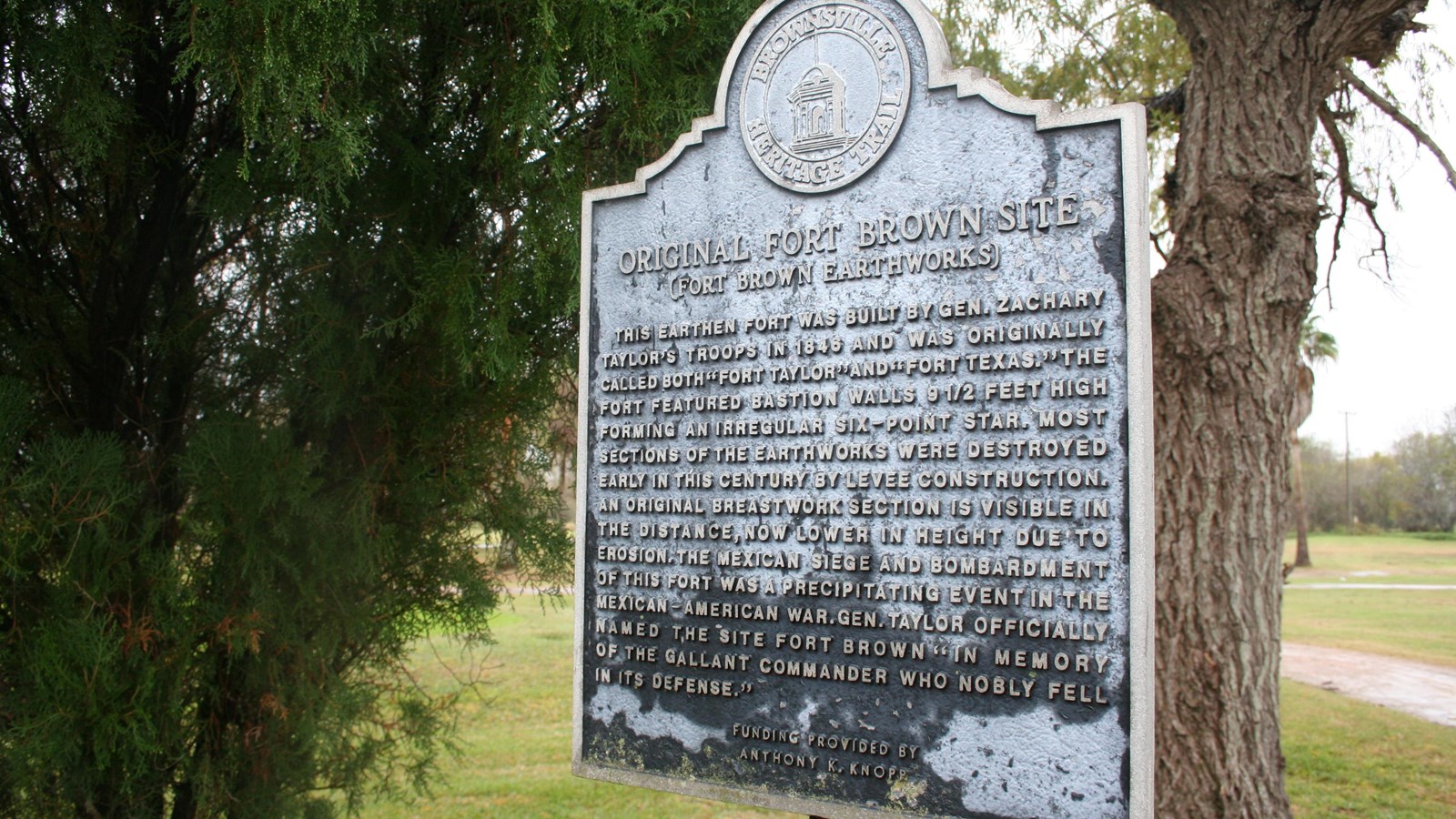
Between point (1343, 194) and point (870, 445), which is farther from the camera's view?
point (1343, 194)

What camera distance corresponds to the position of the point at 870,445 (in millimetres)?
2965

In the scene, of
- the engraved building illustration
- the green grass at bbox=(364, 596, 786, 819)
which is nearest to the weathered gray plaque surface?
the engraved building illustration

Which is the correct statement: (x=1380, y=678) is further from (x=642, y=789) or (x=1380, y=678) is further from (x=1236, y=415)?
(x=642, y=789)

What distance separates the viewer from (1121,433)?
2.65 metres

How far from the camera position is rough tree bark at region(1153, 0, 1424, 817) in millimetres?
5156

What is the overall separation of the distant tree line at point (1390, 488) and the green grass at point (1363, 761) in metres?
34.0

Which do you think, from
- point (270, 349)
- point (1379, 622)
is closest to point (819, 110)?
point (270, 349)

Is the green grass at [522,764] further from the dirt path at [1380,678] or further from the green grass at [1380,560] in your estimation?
the green grass at [1380,560]

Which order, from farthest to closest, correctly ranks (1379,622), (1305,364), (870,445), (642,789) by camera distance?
1. (1305,364)
2. (1379,622)
3. (642,789)
4. (870,445)

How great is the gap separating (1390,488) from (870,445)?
5788 centimetres

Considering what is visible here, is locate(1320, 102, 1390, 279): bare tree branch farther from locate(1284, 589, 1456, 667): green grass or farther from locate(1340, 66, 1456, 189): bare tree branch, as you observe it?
locate(1284, 589, 1456, 667): green grass

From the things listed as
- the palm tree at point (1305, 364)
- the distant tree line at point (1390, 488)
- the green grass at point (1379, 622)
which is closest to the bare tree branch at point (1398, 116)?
the green grass at point (1379, 622)

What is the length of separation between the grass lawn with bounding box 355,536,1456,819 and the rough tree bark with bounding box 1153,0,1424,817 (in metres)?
2.67

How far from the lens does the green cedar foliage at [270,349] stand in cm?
389
